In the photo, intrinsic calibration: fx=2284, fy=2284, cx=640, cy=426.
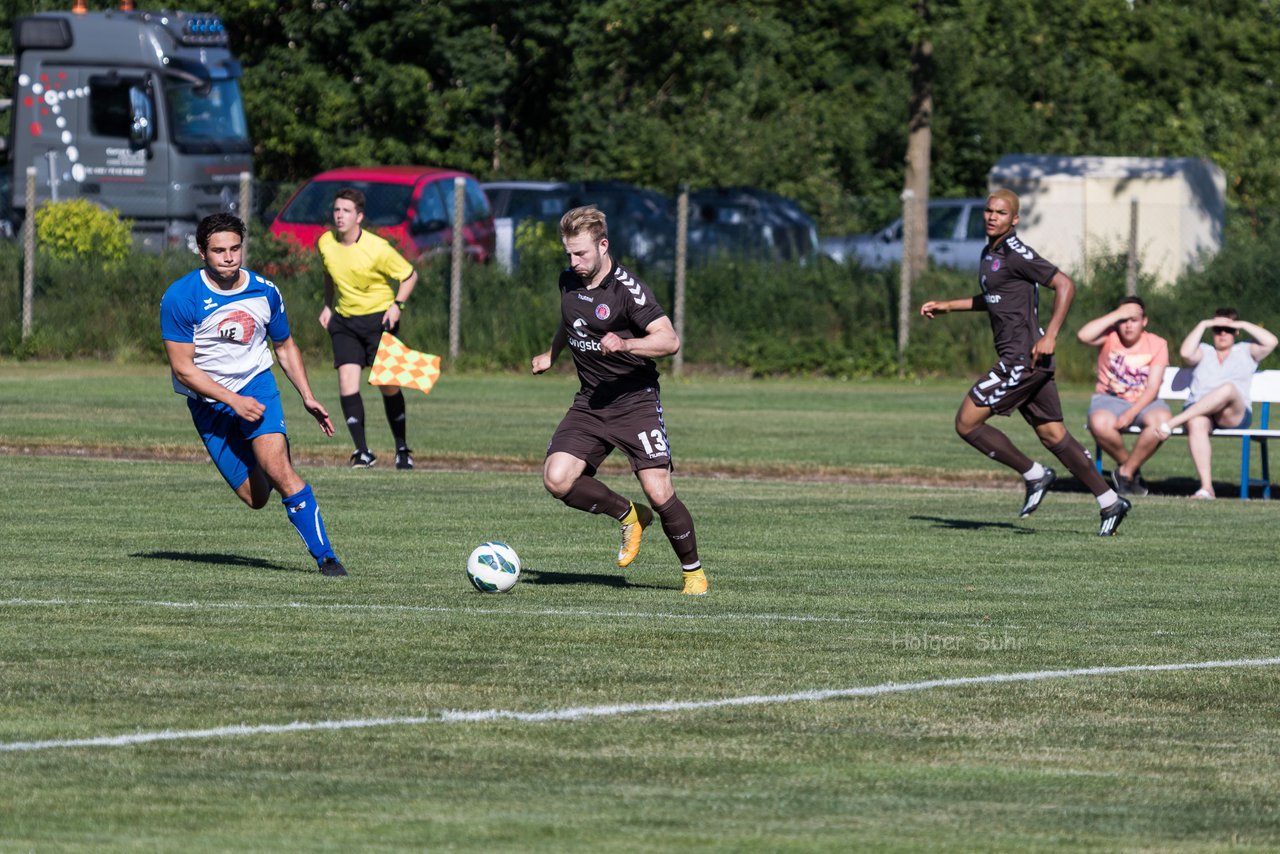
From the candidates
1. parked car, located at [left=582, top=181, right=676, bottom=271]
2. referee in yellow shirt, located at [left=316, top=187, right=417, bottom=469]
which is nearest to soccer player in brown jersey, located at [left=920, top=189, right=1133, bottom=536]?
referee in yellow shirt, located at [left=316, top=187, right=417, bottom=469]

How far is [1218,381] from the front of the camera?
17750 mm

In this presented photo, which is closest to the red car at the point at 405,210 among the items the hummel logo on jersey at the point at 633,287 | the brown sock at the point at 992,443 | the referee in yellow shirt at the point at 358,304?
the referee in yellow shirt at the point at 358,304

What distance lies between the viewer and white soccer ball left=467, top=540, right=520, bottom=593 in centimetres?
1040

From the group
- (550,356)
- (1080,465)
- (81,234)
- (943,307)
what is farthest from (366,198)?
(550,356)

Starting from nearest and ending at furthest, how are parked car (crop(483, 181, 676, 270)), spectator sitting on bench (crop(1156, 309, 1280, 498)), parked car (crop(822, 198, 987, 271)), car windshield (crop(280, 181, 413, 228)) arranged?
1. spectator sitting on bench (crop(1156, 309, 1280, 498))
2. car windshield (crop(280, 181, 413, 228))
3. parked car (crop(483, 181, 676, 270))
4. parked car (crop(822, 198, 987, 271))

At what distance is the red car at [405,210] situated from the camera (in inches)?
1206

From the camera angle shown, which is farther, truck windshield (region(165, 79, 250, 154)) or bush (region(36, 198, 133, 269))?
truck windshield (region(165, 79, 250, 154))

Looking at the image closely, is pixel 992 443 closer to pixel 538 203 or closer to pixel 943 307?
pixel 943 307

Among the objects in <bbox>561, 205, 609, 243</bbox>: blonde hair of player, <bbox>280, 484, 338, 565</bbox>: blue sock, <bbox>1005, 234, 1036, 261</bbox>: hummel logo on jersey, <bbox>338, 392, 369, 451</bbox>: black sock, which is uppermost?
<bbox>561, 205, 609, 243</bbox>: blonde hair of player

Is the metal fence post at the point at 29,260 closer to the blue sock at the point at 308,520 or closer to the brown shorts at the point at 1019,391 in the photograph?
the brown shorts at the point at 1019,391

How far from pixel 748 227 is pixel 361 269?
16.1 meters

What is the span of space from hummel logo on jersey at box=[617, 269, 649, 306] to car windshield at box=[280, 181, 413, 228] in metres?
20.7

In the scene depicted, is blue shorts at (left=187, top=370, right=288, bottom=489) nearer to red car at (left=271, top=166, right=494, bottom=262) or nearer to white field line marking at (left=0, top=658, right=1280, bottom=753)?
white field line marking at (left=0, top=658, right=1280, bottom=753)

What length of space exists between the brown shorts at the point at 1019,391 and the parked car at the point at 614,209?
16693 millimetres
